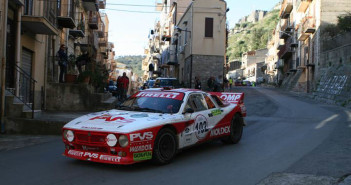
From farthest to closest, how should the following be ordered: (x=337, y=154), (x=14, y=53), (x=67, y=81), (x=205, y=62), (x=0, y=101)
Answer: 1. (x=205, y=62)
2. (x=67, y=81)
3. (x=14, y=53)
4. (x=0, y=101)
5. (x=337, y=154)

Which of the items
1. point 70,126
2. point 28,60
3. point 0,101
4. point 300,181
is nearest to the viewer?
point 300,181

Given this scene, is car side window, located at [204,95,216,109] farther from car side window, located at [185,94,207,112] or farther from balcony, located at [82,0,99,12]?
balcony, located at [82,0,99,12]

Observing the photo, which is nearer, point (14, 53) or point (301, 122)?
point (14, 53)

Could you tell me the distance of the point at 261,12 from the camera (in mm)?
149500

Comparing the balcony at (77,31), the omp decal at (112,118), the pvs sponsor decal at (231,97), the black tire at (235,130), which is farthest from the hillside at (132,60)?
the omp decal at (112,118)

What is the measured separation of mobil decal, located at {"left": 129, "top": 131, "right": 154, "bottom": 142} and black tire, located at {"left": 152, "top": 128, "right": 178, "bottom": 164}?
0.70 feet

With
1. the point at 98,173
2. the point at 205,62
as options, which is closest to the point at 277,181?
the point at 98,173

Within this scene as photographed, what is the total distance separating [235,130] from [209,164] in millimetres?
2761

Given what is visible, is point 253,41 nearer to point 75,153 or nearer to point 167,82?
point 167,82

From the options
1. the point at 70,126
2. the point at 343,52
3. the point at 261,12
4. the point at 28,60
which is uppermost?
the point at 261,12

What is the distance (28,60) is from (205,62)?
69.8 feet

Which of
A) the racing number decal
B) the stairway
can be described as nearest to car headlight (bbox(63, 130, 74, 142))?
the racing number decal

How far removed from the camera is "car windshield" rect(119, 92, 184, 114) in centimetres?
730

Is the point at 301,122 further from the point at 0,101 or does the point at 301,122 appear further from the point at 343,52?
the point at 343,52
